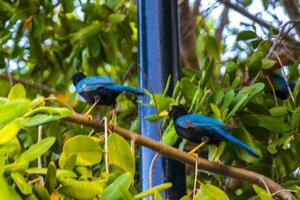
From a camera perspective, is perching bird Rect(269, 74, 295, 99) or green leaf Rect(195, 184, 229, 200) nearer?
green leaf Rect(195, 184, 229, 200)

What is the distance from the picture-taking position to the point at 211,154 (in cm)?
120

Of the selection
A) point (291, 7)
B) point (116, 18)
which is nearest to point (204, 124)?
point (116, 18)

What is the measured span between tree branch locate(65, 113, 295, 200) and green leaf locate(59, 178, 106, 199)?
0.13 meters

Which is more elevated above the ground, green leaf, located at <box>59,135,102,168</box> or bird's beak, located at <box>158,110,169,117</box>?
green leaf, located at <box>59,135,102,168</box>

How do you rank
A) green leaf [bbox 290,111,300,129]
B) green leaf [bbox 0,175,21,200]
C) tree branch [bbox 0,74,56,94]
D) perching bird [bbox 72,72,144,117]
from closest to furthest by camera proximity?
green leaf [bbox 0,175,21,200] → perching bird [bbox 72,72,144,117] → green leaf [bbox 290,111,300,129] → tree branch [bbox 0,74,56,94]

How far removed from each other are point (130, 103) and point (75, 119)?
1.26 metres

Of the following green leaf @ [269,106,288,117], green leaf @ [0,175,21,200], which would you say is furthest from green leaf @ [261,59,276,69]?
green leaf @ [0,175,21,200]

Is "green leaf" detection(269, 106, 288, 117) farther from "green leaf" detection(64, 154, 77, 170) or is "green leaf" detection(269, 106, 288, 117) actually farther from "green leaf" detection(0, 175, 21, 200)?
"green leaf" detection(0, 175, 21, 200)

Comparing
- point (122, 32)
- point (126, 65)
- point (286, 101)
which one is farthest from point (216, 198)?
point (126, 65)

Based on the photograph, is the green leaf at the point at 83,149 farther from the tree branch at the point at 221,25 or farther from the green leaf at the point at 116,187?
the tree branch at the point at 221,25

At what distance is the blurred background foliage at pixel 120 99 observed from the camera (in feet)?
2.44

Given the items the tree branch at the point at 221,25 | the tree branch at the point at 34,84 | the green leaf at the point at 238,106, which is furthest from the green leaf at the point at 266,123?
the tree branch at the point at 221,25

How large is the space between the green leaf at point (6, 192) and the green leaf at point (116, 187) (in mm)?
102

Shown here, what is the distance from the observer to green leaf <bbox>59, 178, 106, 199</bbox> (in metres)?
0.74
